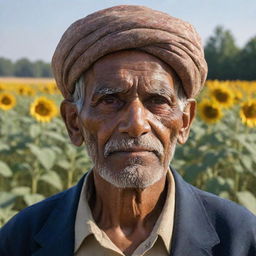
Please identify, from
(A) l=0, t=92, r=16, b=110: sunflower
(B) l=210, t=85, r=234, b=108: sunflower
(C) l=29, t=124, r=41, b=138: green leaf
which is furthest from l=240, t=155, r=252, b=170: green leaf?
(A) l=0, t=92, r=16, b=110: sunflower

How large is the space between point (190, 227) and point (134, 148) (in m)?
0.34

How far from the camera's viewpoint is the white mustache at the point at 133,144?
1809 mm

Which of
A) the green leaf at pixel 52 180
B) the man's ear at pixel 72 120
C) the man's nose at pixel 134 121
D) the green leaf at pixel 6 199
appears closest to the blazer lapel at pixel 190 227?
the man's nose at pixel 134 121

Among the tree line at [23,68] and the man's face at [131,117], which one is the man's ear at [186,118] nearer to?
the man's face at [131,117]

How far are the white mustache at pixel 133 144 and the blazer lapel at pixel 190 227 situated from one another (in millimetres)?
217

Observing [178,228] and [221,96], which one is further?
[221,96]

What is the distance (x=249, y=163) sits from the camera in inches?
200

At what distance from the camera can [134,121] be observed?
180 cm

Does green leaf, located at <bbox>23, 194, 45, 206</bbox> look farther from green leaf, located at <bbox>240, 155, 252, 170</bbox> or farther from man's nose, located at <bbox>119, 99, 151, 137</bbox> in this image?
man's nose, located at <bbox>119, 99, 151, 137</bbox>

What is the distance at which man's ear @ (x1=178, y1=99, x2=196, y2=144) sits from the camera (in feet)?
6.69

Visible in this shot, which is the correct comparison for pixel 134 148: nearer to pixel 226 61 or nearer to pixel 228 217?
pixel 228 217

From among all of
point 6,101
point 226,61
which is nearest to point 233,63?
point 226,61

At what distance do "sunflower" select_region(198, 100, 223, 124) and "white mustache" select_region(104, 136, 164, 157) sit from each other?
4.56 m

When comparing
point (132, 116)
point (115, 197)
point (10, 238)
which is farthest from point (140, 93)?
point (10, 238)
